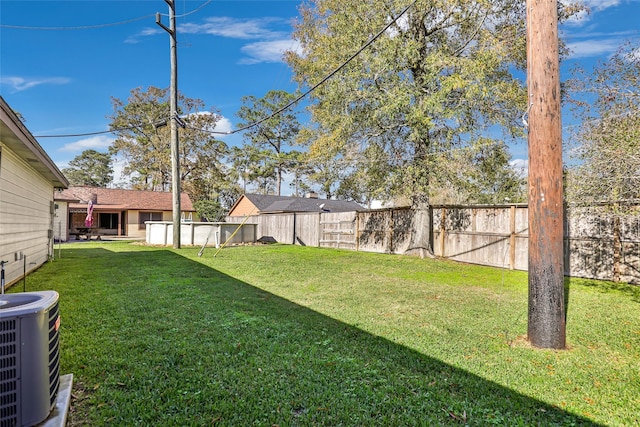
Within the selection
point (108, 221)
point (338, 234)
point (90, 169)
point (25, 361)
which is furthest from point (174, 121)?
point (90, 169)

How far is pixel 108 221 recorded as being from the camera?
24703 millimetres

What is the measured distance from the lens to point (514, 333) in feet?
12.3

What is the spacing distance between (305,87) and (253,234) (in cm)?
737

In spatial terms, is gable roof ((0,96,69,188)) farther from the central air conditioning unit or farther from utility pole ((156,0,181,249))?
utility pole ((156,0,181,249))

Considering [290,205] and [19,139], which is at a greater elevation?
[19,139]

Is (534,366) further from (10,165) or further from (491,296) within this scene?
(10,165)

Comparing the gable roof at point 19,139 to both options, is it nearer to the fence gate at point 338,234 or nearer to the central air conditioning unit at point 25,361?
the central air conditioning unit at point 25,361

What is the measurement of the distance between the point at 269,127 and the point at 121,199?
13514 mm

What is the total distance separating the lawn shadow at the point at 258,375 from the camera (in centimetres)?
211

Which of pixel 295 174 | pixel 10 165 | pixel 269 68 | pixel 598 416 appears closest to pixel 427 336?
pixel 598 416

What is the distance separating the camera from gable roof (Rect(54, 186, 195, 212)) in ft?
74.3

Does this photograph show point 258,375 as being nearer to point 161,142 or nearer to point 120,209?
point 120,209

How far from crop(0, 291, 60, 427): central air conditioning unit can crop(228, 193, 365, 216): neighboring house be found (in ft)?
71.0

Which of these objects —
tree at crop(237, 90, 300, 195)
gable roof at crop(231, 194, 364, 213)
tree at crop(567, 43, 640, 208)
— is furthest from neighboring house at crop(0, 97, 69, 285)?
tree at crop(237, 90, 300, 195)
